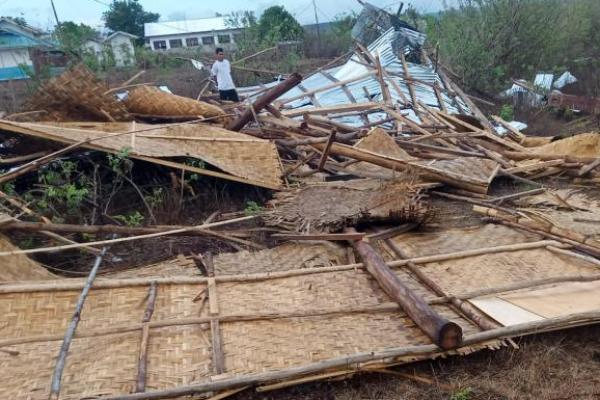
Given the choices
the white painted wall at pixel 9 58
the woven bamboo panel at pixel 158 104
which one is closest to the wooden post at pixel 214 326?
the woven bamboo panel at pixel 158 104

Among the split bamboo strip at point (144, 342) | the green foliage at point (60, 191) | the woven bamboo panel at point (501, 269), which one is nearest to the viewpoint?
the split bamboo strip at point (144, 342)

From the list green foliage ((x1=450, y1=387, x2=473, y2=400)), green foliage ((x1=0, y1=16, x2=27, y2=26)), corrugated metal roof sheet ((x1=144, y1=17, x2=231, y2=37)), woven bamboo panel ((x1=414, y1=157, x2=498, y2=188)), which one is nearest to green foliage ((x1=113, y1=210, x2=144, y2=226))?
green foliage ((x1=450, y1=387, x2=473, y2=400))

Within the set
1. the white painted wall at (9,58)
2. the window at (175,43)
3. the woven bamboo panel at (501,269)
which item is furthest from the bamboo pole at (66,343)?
the window at (175,43)

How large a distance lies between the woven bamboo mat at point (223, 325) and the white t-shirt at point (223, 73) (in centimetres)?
579

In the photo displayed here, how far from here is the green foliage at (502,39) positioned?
12.9m

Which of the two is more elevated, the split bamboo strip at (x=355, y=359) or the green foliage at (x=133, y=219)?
the green foliage at (x=133, y=219)

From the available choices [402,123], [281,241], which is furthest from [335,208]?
[402,123]

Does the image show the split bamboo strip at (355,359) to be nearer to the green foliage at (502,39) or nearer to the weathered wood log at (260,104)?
the weathered wood log at (260,104)

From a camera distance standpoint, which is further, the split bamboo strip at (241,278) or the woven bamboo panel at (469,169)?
the woven bamboo panel at (469,169)

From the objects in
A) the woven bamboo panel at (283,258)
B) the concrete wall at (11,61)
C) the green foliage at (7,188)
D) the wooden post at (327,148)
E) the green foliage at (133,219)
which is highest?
the concrete wall at (11,61)

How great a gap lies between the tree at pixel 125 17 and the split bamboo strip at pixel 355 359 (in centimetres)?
3384

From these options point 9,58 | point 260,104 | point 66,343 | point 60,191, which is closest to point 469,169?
point 260,104

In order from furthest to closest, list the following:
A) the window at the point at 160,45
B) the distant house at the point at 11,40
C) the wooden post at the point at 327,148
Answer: the window at the point at 160,45, the distant house at the point at 11,40, the wooden post at the point at 327,148

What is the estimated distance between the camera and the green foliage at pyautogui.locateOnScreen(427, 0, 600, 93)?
12883mm
